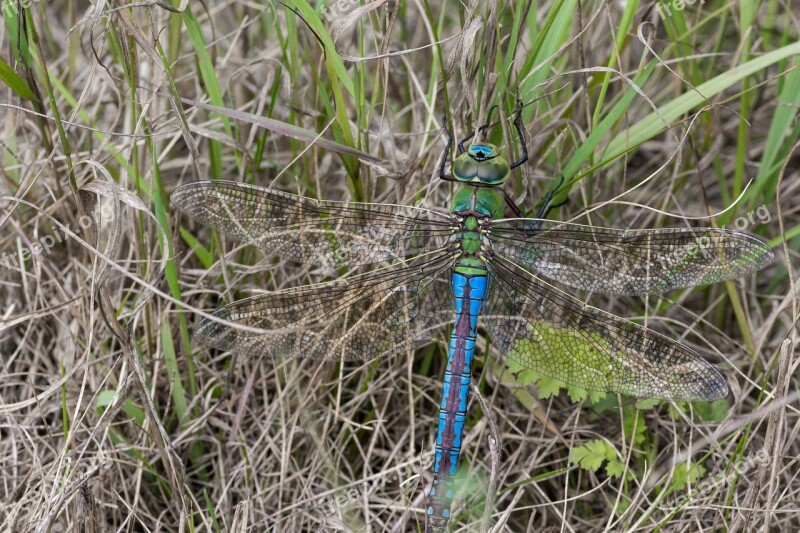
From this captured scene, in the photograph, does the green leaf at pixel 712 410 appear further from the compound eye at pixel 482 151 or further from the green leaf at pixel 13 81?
the green leaf at pixel 13 81

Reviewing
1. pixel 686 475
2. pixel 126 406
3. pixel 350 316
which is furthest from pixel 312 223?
pixel 686 475

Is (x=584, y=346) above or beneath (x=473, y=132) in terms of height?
beneath

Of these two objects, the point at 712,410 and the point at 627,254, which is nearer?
the point at 627,254

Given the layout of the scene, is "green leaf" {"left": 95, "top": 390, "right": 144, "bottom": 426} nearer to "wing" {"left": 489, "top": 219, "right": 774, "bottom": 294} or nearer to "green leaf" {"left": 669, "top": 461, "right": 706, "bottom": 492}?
"wing" {"left": 489, "top": 219, "right": 774, "bottom": 294}

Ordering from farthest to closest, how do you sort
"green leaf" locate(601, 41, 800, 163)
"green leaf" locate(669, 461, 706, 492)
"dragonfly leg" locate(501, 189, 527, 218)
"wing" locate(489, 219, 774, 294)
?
"dragonfly leg" locate(501, 189, 527, 218)
"green leaf" locate(669, 461, 706, 492)
"green leaf" locate(601, 41, 800, 163)
"wing" locate(489, 219, 774, 294)

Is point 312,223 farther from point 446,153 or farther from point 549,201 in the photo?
point 549,201

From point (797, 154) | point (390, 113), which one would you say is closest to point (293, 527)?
point (390, 113)

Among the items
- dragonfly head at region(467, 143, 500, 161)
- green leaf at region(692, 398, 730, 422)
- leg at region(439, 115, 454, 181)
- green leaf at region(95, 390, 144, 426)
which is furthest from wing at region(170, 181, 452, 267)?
green leaf at region(692, 398, 730, 422)

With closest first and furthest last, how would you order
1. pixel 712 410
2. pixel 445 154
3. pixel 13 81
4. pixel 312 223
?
1. pixel 13 81
2. pixel 312 223
3. pixel 445 154
4. pixel 712 410
